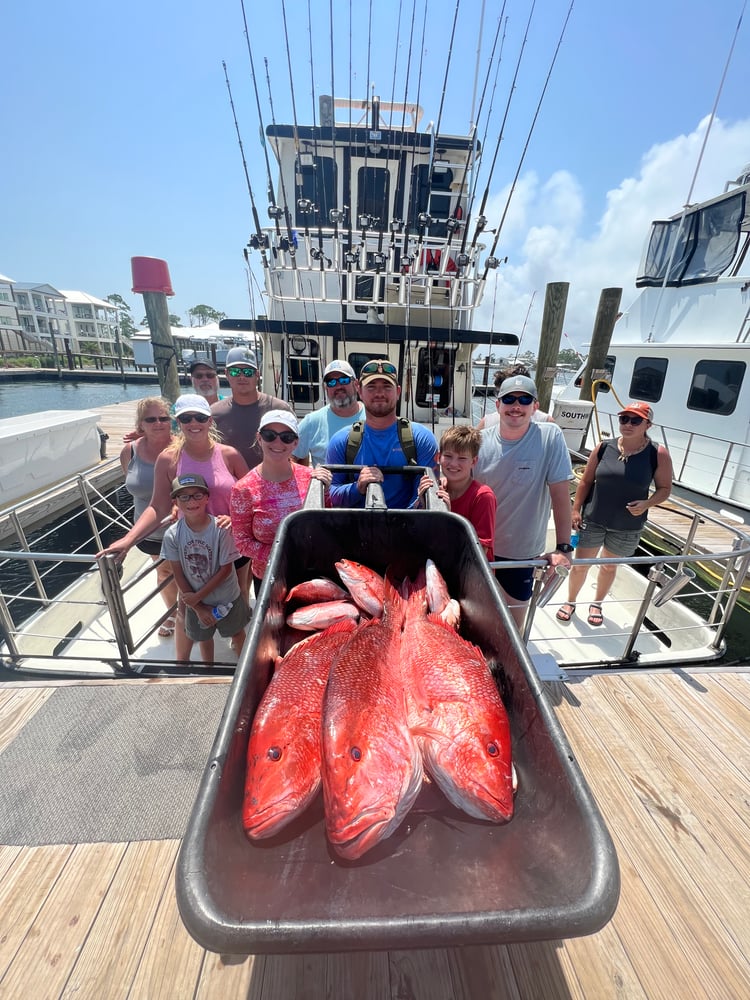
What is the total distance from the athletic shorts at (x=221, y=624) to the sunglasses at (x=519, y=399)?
8.47ft

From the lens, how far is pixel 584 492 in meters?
4.10

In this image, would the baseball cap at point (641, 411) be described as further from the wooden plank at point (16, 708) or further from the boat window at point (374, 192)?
the boat window at point (374, 192)

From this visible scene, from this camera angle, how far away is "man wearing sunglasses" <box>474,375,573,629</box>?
2.94 m

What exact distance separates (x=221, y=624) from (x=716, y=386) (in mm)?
10760

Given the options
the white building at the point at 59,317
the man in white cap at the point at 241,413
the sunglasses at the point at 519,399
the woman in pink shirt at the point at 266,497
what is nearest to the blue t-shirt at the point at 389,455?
the woman in pink shirt at the point at 266,497

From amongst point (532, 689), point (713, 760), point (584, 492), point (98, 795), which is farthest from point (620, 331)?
point (98, 795)

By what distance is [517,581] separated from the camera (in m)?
3.39

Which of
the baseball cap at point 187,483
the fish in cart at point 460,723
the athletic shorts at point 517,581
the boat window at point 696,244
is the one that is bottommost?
the athletic shorts at point 517,581

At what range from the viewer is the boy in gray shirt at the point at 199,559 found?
2.85 m

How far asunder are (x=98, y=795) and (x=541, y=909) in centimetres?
227

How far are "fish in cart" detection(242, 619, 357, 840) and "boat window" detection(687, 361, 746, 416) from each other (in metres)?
10.7

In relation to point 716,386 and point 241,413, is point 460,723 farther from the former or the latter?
point 716,386

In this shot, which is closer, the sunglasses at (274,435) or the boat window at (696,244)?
the sunglasses at (274,435)

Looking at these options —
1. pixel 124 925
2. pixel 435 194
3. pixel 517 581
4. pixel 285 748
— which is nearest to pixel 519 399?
pixel 517 581
